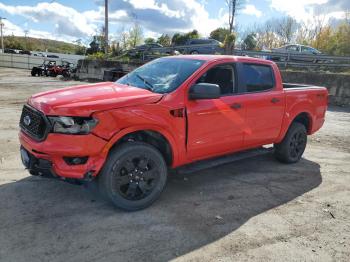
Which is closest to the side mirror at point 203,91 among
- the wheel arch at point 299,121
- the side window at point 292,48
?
the wheel arch at point 299,121

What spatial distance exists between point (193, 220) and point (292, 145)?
2947mm

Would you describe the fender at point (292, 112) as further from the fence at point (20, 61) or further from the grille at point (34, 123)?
the fence at point (20, 61)

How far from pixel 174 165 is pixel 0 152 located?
137 inches

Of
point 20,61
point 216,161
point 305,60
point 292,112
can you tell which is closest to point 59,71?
point 20,61

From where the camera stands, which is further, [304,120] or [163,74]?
[304,120]

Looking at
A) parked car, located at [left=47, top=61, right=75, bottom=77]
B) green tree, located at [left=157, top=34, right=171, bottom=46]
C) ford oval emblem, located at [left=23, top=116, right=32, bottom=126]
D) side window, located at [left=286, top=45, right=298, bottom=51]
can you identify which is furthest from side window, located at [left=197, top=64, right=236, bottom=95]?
green tree, located at [left=157, top=34, right=171, bottom=46]

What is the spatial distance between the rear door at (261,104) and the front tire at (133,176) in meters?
1.62

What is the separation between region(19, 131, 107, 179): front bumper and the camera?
3.72 m

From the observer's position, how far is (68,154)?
3.73 m

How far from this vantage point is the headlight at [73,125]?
374 centimetres

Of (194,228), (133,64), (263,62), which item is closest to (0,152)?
(194,228)

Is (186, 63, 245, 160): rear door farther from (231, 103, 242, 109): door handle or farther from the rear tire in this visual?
the rear tire

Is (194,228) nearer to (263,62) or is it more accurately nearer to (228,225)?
(228,225)

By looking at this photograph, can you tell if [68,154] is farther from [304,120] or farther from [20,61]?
[20,61]
